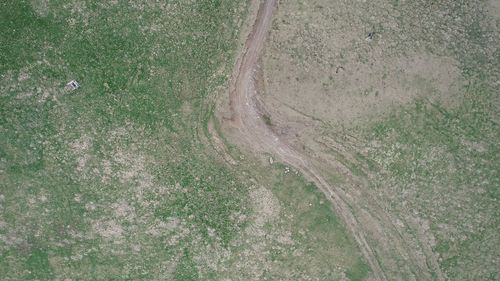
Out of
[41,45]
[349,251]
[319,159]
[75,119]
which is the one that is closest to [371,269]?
[349,251]

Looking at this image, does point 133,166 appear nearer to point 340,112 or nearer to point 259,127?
point 259,127

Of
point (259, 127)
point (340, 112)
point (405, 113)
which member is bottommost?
point (259, 127)

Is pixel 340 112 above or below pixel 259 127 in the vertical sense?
above

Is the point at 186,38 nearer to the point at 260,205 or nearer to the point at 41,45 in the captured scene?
the point at 41,45

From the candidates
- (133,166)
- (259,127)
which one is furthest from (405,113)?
(133,166)

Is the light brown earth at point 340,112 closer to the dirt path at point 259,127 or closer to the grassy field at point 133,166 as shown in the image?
the dirt path at point 259,127

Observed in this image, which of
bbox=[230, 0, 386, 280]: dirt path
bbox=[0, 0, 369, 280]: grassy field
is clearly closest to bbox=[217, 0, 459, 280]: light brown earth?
bbox=[230, 0, 386, 280]: dirt path
